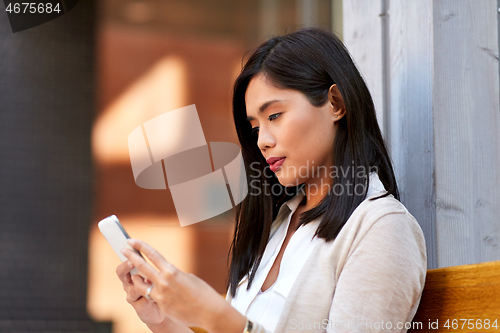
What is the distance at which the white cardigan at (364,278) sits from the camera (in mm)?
672

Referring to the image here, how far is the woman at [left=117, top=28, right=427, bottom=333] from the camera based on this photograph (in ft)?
2.19

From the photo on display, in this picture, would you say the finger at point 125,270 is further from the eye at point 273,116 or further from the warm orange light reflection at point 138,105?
the warm orange light reflection at point 138,105

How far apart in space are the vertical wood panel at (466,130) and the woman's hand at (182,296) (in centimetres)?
47

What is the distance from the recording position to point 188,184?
1898 millimetres

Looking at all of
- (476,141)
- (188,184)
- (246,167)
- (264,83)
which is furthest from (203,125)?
(476,141)

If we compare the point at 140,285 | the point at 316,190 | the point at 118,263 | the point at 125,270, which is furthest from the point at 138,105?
the point at 140,285

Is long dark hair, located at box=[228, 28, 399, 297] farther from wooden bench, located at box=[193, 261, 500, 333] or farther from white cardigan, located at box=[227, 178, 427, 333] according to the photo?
wooden bench, located at box=[193, 261, 500, 333]

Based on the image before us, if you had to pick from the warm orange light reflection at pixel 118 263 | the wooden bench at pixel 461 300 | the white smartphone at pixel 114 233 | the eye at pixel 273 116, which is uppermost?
the eye at pixel 273 116

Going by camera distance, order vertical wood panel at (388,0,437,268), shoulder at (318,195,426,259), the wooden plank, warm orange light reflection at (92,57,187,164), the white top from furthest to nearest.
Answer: warm orange light reflection at (92,57,187,164)
the wooden plank
vertical wood panel at (388,0,437,268)
the white top
shoulder at (318,195,426,259)

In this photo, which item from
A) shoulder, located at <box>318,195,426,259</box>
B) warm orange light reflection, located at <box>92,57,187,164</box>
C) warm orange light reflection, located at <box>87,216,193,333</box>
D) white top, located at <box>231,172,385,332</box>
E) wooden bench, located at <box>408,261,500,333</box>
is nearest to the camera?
wooden bench, located at <box>408,261,500,333</box>

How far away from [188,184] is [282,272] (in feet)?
3.56

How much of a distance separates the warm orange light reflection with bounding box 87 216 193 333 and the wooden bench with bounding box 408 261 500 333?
140 centimetres

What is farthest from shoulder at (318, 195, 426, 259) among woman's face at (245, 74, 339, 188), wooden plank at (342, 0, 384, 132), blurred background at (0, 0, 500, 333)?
blurred background at (0, 0, 500, 333)

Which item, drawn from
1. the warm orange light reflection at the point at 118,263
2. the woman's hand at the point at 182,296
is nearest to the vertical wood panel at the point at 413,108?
the woman's hand at the point at 182,296
